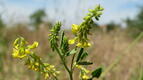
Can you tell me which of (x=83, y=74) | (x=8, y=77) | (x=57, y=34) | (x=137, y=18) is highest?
(x=57, y=34)

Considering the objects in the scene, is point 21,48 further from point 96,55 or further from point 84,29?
point 96,55

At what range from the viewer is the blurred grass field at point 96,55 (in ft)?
10.6

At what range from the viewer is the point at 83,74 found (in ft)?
2.98

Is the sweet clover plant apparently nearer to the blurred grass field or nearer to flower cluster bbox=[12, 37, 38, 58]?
flower cluster bbox=[12, 37, 38, 58]

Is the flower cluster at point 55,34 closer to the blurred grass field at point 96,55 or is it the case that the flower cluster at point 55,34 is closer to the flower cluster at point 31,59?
the flower cluster at point 31,59

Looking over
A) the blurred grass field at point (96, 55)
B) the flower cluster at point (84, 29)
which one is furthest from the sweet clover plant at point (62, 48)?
the blurred grass field at point (96, 55)

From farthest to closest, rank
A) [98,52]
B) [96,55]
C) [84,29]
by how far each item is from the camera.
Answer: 1. [98,52]
2. [96,55]
3. [84,29]

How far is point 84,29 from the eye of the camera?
859mm

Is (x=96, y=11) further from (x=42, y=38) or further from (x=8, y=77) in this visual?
(x=42, y=38)

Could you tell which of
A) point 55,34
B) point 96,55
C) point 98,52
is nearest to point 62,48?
point 55,34

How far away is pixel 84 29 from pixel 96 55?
12.1 ft

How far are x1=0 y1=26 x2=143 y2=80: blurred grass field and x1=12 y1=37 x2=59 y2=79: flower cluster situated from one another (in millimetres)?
1219

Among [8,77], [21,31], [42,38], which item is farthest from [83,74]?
[21,31]

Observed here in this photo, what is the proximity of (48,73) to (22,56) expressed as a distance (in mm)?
87
